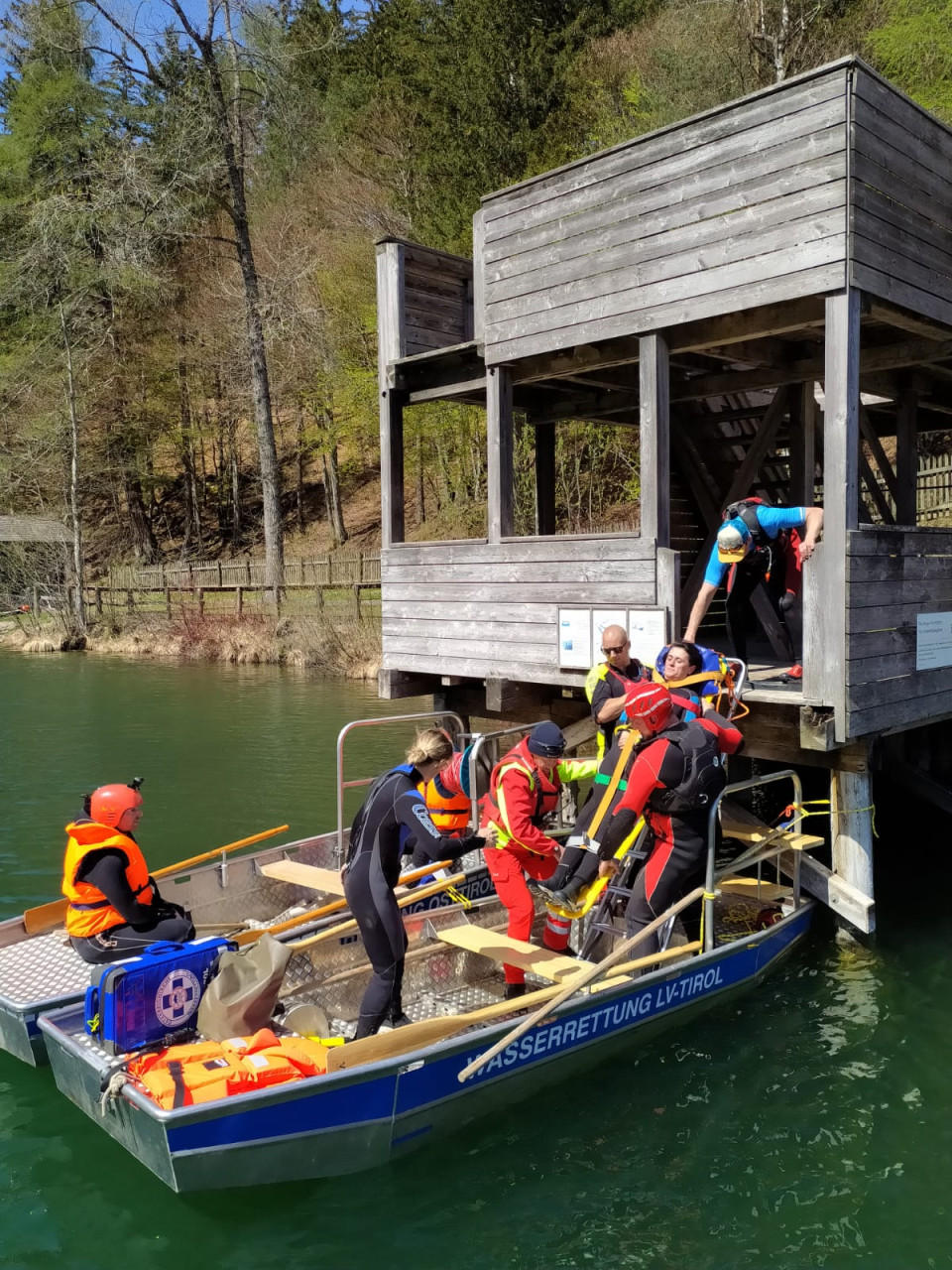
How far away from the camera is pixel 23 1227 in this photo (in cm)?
604

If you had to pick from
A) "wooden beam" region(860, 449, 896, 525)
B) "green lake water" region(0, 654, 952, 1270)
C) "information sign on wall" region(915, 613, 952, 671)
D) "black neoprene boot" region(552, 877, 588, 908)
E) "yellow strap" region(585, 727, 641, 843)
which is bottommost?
"green lake water" region(0, 654, 952, 1270)

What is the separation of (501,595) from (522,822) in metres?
4.03

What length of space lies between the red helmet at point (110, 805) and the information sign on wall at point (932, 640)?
6.71 meters

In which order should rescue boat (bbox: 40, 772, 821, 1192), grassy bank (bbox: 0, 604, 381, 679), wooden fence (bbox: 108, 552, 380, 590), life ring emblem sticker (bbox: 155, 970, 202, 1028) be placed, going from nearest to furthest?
1. rescue boat (bbox: 40, 772, 821, 1192)
2. life ring emblem sticker (bbox: 155, 970, 202, 1028)
3. grassy bank (bbox: 0, 604, 381, 679)
4. wooden fence (bbox: 108, 552, 380, 590)

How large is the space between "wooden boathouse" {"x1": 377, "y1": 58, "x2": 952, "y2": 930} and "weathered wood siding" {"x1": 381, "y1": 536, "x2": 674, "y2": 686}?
0.08ft

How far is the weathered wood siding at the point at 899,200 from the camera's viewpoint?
8.50 meters

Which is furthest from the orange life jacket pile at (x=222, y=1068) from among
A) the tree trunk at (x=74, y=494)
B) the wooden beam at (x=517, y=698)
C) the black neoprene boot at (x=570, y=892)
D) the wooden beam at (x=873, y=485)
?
the tree trunk at (x=74, y=494)

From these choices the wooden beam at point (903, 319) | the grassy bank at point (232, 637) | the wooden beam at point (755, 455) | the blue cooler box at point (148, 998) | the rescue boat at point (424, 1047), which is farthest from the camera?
the grassy bank at point (232, 637)

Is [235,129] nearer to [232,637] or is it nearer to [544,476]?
[232,637]

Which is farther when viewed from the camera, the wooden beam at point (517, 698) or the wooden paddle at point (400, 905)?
the wooden beam at point (517, 698)

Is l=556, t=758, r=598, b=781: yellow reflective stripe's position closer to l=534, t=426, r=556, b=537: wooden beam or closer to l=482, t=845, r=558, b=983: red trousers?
l=482, t=845, r=558, b=983: red trousers

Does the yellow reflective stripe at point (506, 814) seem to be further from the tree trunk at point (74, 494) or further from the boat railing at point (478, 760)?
the tree trunk at point (74, 494)

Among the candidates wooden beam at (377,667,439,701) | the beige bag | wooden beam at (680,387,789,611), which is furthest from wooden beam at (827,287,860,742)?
wooden beam at (377,667,439,701)

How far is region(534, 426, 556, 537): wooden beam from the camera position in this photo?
14.8m
